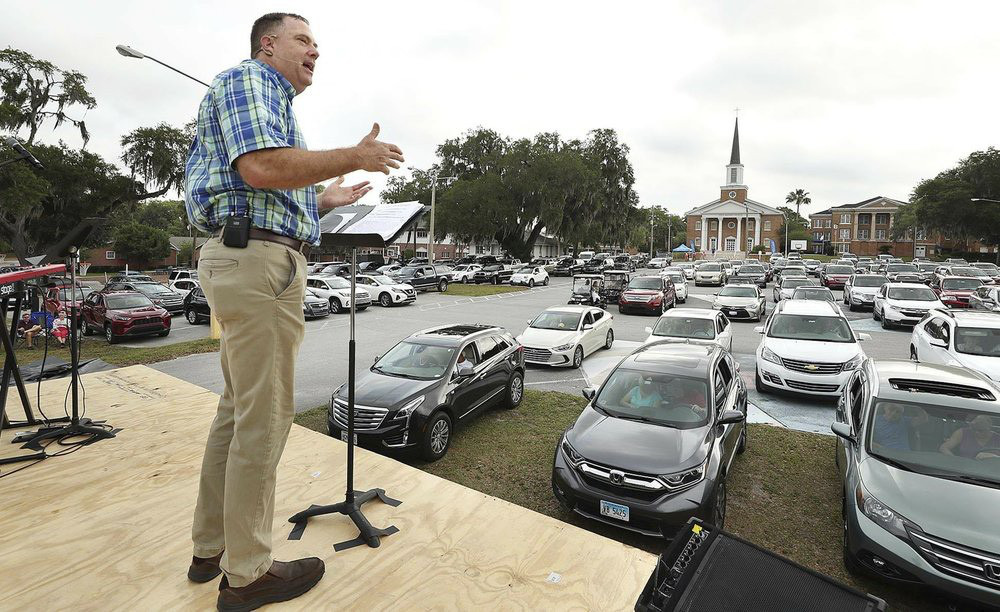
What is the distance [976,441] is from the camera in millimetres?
4492

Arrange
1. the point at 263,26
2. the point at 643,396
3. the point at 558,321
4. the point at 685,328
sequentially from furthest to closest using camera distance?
1. the point at 558,321
2. the point at 685,328
3. the point at 643,396
4. the point at 263,26

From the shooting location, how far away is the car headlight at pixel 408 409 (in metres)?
6.54

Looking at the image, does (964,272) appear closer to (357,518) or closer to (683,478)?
(683,478)

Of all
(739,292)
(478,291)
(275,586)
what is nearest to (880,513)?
(275,586)

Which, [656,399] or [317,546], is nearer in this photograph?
[317,546]

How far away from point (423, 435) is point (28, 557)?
4236 mm

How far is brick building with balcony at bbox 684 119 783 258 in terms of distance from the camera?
9019cm

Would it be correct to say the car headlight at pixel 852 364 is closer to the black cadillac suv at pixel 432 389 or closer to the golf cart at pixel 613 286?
the black cadillac suv at pixel 432 389

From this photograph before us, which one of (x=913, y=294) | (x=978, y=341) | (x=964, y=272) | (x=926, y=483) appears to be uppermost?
(x=964, y=272)

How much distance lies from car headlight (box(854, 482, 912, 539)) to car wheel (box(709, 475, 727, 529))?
1.11m

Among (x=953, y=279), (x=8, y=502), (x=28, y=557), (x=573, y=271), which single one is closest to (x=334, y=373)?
(x=8, y=502)

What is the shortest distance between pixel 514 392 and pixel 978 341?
899 centimetres

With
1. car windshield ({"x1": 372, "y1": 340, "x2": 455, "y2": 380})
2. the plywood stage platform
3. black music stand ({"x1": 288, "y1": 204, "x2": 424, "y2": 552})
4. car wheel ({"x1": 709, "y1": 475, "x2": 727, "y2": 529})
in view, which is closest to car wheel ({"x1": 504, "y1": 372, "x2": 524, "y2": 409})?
car windshield ({"x1": 372, "y1": 340, "x2": 455, "y2": 380})

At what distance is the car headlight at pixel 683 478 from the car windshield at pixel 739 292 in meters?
17.4
